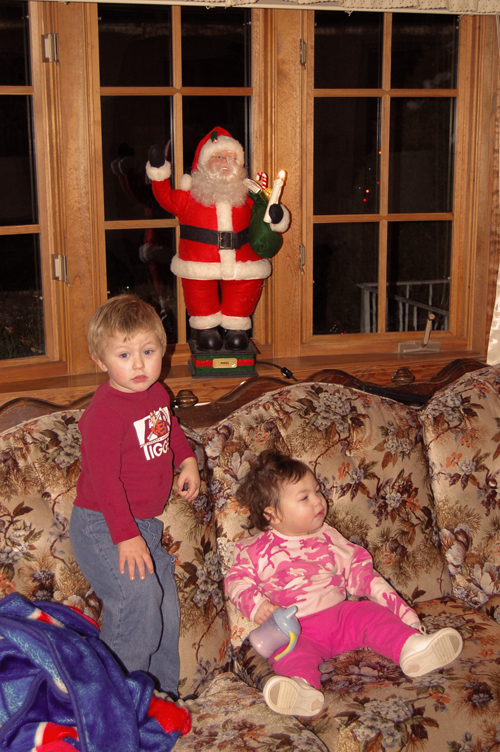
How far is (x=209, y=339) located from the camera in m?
2.14

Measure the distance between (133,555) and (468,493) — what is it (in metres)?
0.90

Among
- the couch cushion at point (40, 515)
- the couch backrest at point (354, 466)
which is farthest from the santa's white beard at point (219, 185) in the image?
the couch cushion at point (40, 515)

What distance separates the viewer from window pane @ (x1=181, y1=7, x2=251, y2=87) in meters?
2.17

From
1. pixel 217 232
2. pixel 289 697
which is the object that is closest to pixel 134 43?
pixel 217 232

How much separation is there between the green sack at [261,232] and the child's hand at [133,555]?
1.01 m

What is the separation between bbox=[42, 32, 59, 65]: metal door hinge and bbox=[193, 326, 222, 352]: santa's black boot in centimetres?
A: 87

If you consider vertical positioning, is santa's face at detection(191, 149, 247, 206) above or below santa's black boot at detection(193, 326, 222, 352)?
Answer: above

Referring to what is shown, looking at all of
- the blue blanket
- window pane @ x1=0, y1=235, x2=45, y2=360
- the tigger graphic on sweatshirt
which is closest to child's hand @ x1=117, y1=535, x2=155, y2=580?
the tigger graphic on sweatshirt

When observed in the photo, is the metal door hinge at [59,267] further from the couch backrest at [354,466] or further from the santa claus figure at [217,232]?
the couch backrest at [354,466]

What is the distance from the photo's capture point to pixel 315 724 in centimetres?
136

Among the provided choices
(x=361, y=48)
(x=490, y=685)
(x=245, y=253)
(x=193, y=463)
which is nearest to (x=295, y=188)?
(x=245, y=253)

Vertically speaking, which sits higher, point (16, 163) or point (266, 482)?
point (16, 163)

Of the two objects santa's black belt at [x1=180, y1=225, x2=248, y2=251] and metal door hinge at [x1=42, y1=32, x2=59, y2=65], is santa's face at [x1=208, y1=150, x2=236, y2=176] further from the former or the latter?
metal door hinge at [x1=42, y1=32, x2=59, y2=65]

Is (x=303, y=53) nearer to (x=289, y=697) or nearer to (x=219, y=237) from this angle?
(x=219, y=237)
